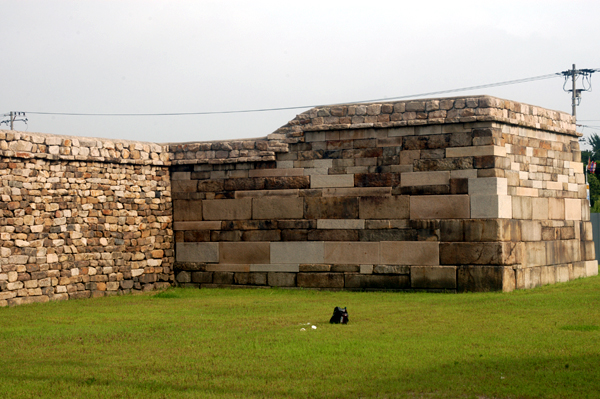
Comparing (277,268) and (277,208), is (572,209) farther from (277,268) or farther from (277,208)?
(277,268)

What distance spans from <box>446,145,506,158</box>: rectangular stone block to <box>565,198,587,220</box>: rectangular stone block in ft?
9.76

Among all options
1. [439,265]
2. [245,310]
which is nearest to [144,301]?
[245,310]

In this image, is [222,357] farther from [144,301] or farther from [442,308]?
[144,301]

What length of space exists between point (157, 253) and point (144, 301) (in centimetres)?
221

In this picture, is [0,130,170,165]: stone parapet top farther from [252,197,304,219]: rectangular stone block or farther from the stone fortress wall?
[252,197,304,219]: rectangular stone block

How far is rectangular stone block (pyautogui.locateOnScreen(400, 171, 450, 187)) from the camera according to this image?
47.5 ft

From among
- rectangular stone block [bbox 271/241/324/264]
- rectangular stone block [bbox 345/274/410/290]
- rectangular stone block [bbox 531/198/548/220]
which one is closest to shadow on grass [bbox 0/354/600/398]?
rectangular stone block [bbox 345/274/410/290]

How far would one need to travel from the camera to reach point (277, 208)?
15836 millimetres

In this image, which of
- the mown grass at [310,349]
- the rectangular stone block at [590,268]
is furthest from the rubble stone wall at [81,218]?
the rectangular stone block at [590,268]

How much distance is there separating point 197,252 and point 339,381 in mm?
10112

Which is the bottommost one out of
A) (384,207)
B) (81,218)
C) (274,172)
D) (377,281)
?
(377,281)

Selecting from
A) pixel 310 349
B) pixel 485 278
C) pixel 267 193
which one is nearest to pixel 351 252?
pixel 267 193

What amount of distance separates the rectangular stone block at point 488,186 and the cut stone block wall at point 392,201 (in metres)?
0.02

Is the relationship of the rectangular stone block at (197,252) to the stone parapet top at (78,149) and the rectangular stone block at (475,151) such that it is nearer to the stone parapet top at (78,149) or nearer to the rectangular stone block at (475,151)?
the stone parapet top at (78,149)
